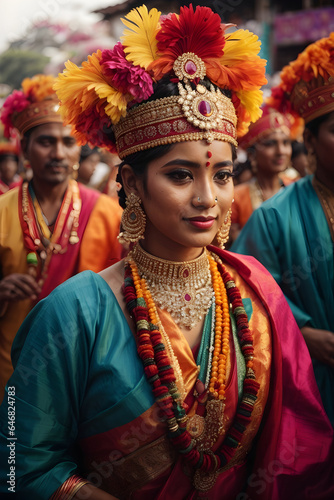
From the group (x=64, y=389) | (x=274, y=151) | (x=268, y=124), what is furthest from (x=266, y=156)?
(x=64, y=389)

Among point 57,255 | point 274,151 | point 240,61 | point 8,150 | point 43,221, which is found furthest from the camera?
point 8,150

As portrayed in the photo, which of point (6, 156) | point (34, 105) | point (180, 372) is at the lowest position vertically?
point (180, 372)

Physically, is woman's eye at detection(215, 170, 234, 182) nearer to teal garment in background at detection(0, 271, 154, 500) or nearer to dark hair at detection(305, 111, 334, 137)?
teal garment in background at detection(0, 271, 154, 500)

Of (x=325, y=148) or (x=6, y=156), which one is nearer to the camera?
(x=325, y=148)

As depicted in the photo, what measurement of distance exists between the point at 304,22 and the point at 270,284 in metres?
12.4

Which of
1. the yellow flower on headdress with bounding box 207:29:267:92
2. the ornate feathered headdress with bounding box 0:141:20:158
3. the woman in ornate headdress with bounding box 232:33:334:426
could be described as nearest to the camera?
the yellow flower on headdress with bounding box 207:29:267:92

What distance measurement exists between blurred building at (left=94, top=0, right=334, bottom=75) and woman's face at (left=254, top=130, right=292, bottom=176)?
26.9 feet

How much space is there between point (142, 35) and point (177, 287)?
0.97 m

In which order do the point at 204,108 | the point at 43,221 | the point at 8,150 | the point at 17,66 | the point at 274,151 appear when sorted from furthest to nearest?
the point at 17,66 → the point at 8,150 → the point at 274,151 → the point at 43,221 → the point at 204,108

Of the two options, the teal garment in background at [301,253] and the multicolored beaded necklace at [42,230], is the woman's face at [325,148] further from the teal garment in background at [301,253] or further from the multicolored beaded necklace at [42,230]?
the multicolored beaded necklace at [42,230]

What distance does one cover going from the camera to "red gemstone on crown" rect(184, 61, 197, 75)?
187cm

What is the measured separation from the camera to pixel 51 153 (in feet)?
11.9

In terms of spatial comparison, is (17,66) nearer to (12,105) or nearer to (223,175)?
(12,105)

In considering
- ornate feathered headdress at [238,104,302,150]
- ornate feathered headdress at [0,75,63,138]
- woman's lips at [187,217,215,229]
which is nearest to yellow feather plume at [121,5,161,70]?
woman's lips at [187,217,215,229]
